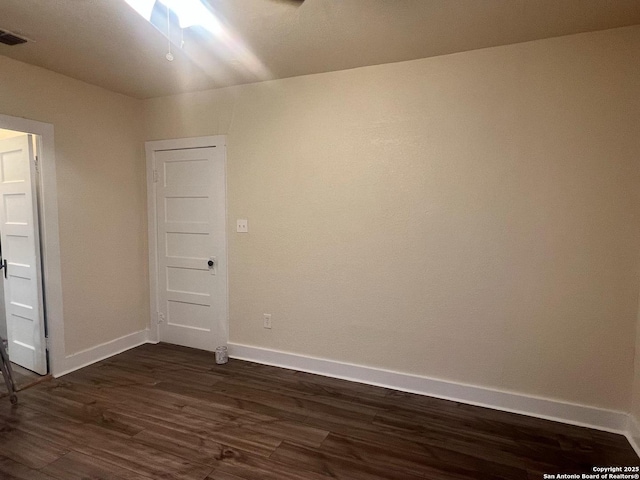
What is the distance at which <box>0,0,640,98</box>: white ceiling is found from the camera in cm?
195

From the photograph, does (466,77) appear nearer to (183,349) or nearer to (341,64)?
(341,64)

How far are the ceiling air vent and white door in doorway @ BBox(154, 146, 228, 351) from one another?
1.40m

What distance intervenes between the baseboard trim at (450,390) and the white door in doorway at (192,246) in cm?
45

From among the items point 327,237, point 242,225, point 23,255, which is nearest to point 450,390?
point 327,237

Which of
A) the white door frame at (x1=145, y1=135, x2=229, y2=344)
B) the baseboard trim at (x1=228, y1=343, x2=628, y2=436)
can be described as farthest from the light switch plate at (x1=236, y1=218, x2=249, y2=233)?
the baseboard trim at (x1=228, y1=343, x2=628, y2=436)

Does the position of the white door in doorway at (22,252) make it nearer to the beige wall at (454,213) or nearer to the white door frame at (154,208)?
the white door frame at (154,208)

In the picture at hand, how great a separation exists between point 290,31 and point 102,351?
130 inches

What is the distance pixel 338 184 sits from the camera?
2920 millimetres

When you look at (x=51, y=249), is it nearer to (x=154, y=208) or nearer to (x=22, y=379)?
(x=154, y=208)

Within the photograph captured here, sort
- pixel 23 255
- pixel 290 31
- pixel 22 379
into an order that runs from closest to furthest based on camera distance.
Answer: pixel 290 31 < pixel 22 379 < pixel 23 255

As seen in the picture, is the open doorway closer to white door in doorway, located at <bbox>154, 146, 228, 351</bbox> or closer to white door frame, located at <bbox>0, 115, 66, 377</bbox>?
white door frame, located at <bbox>0, 115, 66, 377</bbox>

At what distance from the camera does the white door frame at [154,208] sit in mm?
3396

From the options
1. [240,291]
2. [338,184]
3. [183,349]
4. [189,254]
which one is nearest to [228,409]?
[240,291]

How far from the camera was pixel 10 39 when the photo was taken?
2.33 metres
